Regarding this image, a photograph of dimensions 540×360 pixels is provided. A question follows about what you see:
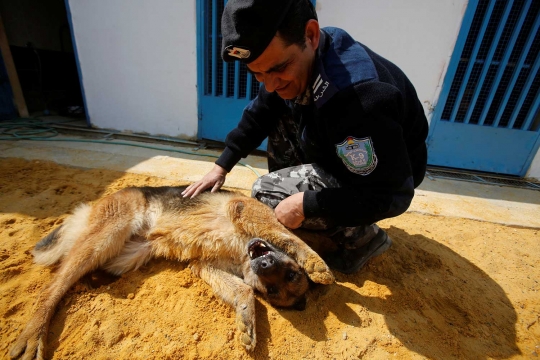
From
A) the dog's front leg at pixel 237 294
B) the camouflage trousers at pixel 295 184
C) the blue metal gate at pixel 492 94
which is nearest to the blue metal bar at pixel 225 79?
the camouflage trousers at pixel 295 184

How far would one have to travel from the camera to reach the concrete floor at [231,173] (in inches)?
154

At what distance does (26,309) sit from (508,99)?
7.35 meters

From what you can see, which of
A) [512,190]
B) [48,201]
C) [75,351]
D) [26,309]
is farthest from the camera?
[512,190]

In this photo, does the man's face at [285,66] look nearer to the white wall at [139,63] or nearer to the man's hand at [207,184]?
the man's hand at [207,184]

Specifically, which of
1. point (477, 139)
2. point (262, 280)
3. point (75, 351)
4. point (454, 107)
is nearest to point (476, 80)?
point (454, 107)

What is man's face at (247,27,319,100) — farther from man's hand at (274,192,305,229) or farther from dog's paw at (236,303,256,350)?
dog's paw at (236,303,256,350)

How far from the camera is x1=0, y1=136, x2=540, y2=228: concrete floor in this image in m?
3.91

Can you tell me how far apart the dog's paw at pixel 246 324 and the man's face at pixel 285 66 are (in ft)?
5.49

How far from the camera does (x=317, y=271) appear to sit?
2.00 meters

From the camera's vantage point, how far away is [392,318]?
83.0 inches

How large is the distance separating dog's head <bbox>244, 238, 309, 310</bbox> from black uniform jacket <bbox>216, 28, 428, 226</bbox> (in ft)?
1.60

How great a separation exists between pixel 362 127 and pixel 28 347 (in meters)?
2.63

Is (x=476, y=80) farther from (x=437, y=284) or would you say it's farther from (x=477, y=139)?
(x=437, y=284)

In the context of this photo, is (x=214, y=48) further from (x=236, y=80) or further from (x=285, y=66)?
(x=285, y=66)
